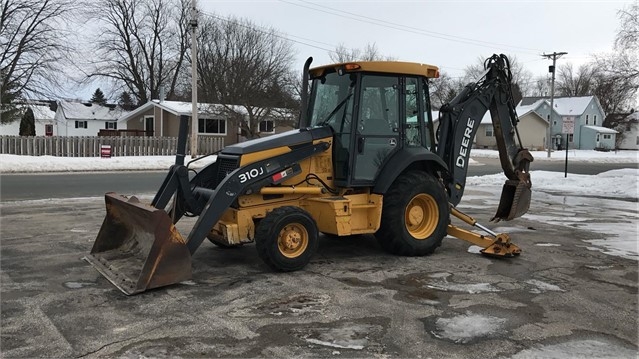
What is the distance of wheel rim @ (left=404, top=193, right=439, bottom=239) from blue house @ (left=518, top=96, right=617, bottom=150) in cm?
6661

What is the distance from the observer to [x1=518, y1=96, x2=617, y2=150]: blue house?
69688 millimetres

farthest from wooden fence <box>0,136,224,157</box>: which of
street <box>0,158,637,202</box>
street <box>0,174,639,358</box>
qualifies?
street <box>0,174,639,358</box>

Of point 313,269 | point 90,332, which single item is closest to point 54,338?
point 90,332

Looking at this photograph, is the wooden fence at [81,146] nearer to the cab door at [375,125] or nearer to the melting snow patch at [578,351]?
the cab door at [375,125]

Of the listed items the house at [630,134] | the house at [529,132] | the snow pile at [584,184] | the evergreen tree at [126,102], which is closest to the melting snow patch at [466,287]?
the snow pile at [584,184]

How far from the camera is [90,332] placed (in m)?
4.33

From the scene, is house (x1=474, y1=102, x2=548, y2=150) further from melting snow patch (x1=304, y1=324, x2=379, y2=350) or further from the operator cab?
melting snow patch (x1=304, y1=324, x2=379, y2=350)

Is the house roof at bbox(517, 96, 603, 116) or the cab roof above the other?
the house roof at bbox(517, 96, 603, 116)

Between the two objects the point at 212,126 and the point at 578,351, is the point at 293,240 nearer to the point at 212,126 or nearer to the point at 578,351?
the point at 578,351

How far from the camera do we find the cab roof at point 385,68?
6.66m

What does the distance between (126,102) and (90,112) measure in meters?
5.91

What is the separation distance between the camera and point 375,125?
22.5ft

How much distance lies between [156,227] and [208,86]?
39.3 meters

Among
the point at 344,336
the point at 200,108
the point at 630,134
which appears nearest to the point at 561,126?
the point at 630,134
